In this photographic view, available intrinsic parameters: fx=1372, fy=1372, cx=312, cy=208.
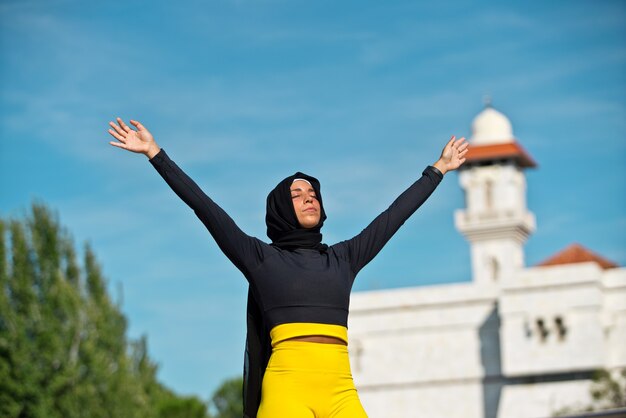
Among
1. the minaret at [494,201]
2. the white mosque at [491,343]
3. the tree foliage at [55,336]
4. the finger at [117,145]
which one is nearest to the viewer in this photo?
the finger at [117,145]

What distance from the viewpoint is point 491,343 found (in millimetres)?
52500

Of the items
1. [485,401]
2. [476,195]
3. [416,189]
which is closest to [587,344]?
[485,401]

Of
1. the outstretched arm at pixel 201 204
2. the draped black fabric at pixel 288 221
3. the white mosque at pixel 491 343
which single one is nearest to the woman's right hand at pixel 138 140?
the outstretched arm at pixel 201 204

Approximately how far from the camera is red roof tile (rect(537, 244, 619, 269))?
62531 mm

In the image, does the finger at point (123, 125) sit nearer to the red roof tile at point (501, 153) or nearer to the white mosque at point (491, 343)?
the white mosque at point (491, 343)

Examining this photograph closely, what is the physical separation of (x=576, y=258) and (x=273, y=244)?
193 ft

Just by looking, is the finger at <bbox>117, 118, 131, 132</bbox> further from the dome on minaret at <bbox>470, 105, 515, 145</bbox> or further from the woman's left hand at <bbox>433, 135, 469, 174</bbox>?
the dome on minaret at <bbox>470, 105, 515, 145</bbox>

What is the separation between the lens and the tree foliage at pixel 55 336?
42.1 m

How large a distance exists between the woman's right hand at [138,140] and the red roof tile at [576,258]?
191ft

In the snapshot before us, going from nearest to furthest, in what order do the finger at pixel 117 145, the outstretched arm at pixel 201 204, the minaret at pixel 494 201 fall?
the outstretched arm at pixel 201 204 < the finger at pixel 117 145 < the minaret at pixel 494 201

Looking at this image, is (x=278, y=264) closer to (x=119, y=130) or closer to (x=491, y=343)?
(x=119, y=130)

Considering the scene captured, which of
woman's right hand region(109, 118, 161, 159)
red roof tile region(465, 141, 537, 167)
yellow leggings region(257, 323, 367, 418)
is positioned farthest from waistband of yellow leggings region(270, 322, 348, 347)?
red roof tile region(465, 141, 537, 167)

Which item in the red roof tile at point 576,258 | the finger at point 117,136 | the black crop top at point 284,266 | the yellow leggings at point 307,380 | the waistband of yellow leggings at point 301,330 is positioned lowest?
the yellow leggings at point 307,380

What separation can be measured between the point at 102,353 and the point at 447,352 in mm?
14861
